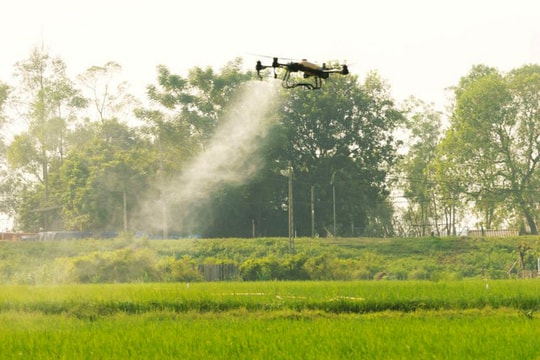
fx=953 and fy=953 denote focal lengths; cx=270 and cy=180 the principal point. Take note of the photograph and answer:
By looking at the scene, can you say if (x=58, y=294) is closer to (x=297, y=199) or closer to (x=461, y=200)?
(x=297, y=199)

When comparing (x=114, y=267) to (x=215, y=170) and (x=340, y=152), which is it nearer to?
(x=215, y=170)

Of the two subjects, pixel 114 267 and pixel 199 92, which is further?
pixel 199 92

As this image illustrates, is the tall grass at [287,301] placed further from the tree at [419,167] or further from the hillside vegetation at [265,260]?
the tree at [419,167]

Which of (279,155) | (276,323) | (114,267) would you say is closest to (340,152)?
(279,155)

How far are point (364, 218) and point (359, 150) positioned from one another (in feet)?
19.6

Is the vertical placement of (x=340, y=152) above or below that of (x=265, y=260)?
above

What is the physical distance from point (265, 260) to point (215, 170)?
2220 cm

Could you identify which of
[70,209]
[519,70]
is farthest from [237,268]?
[519,70]

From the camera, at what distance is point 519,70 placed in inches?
3250

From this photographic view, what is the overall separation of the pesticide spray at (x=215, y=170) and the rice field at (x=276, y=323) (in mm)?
35877

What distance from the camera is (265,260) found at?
53.4 m

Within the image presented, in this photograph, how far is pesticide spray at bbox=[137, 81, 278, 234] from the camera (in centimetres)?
7438

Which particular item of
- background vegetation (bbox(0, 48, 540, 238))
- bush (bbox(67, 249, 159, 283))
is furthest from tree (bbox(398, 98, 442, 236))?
bush (bbox(67, 249, 159, 283))

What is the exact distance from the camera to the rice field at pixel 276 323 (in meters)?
19.9
